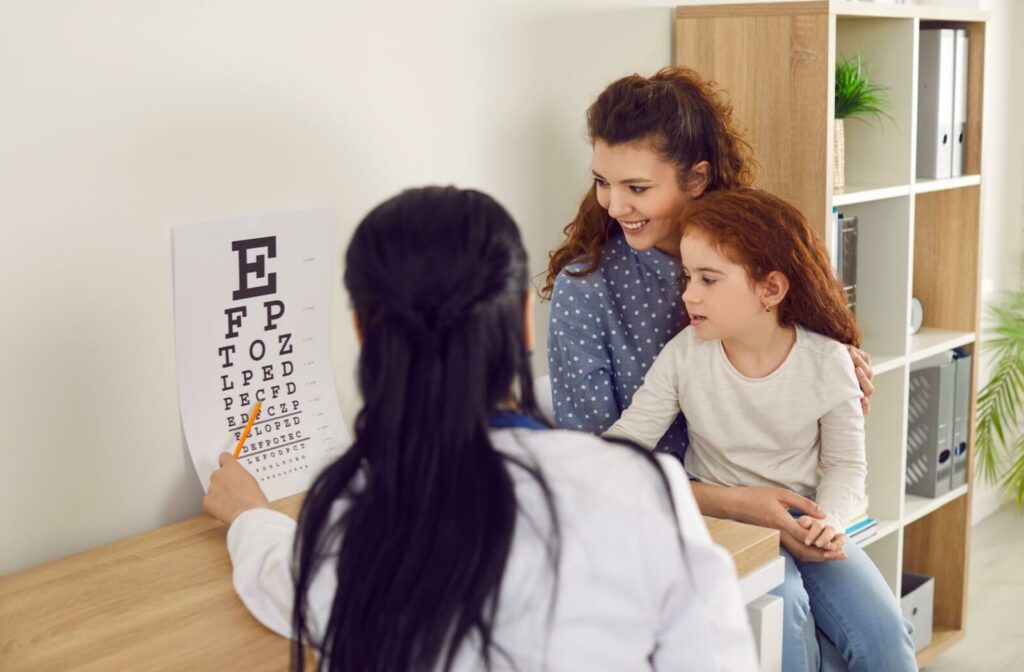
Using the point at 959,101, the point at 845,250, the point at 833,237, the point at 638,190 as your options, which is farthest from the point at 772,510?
the point at 959,101

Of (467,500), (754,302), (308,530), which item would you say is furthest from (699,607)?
(754,302)

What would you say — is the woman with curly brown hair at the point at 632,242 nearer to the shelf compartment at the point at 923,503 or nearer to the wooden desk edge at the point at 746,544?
the wooden desk edge at the point at 746,544

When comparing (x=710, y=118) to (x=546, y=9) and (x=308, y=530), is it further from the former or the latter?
(x=308, y=530)

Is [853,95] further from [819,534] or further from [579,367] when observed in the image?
[819,534]

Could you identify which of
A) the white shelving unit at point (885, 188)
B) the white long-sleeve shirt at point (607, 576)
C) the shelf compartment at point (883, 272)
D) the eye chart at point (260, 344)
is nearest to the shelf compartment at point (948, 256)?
the white shelving unit at point (885, 188)

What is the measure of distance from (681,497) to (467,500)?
19cm

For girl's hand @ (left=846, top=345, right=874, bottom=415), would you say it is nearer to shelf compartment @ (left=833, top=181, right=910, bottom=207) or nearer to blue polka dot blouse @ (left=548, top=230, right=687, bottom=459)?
blue polka dot blouse @ (left=548, top=230, right=687, bottom=459)

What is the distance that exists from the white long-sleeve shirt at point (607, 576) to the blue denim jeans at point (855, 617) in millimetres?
766

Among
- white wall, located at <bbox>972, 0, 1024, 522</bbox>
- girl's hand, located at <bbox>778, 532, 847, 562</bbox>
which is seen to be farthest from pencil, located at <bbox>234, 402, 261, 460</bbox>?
white wall, located at <bbox>972, 0, 1024, 522</bbox>

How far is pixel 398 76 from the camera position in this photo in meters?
1.79

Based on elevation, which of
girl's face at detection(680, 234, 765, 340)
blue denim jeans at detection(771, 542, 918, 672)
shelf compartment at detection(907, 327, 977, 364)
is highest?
girl's face at detection(680, 234, 765, 340)

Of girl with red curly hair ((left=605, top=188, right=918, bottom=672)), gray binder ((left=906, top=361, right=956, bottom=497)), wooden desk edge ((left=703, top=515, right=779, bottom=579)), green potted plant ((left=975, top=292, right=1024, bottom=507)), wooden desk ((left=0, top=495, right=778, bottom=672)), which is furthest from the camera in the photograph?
green potted plant ((left=975, top=292, right=1024, bottom=507))

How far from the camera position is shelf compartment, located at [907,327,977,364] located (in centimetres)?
249

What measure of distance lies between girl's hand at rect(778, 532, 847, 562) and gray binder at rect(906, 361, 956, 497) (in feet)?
3.31
